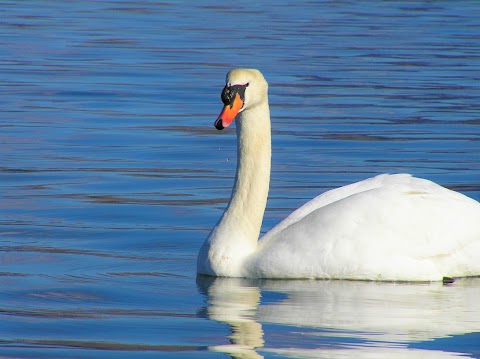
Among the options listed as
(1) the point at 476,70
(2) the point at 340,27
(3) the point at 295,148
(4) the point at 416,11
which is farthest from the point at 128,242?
(4) the point at 416,11

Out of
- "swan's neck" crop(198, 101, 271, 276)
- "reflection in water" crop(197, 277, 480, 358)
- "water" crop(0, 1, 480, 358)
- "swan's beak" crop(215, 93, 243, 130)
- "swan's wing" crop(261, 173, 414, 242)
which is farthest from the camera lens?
"swan's wing" crop(261, 173, 414, 242)

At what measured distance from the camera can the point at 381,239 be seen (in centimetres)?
806

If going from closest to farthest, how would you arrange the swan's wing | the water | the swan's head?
the water → the swan's head → the swan's wing

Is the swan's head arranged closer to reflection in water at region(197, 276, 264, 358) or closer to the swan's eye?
the swan's eye

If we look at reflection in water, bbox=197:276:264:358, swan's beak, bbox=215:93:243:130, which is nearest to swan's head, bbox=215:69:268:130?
swan's beak, bbox=215:93:243:130

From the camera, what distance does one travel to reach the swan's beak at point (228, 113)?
784 cm

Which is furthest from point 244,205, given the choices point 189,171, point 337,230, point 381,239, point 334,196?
point 189,171

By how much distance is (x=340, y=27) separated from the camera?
101ft

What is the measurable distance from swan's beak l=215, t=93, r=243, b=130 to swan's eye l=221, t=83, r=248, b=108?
0.05 feet

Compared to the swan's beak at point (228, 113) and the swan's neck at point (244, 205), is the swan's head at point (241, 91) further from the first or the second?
the swan's neck at point (244, 205)

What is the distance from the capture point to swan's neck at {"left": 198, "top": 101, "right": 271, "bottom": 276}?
828 cm

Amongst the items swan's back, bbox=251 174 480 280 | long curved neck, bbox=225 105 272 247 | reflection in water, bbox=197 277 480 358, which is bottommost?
reflection in water, bbox=197 277 480 358

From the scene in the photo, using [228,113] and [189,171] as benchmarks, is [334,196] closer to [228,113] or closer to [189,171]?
[228,113]

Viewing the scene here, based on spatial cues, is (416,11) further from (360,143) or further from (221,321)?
(221,321)
